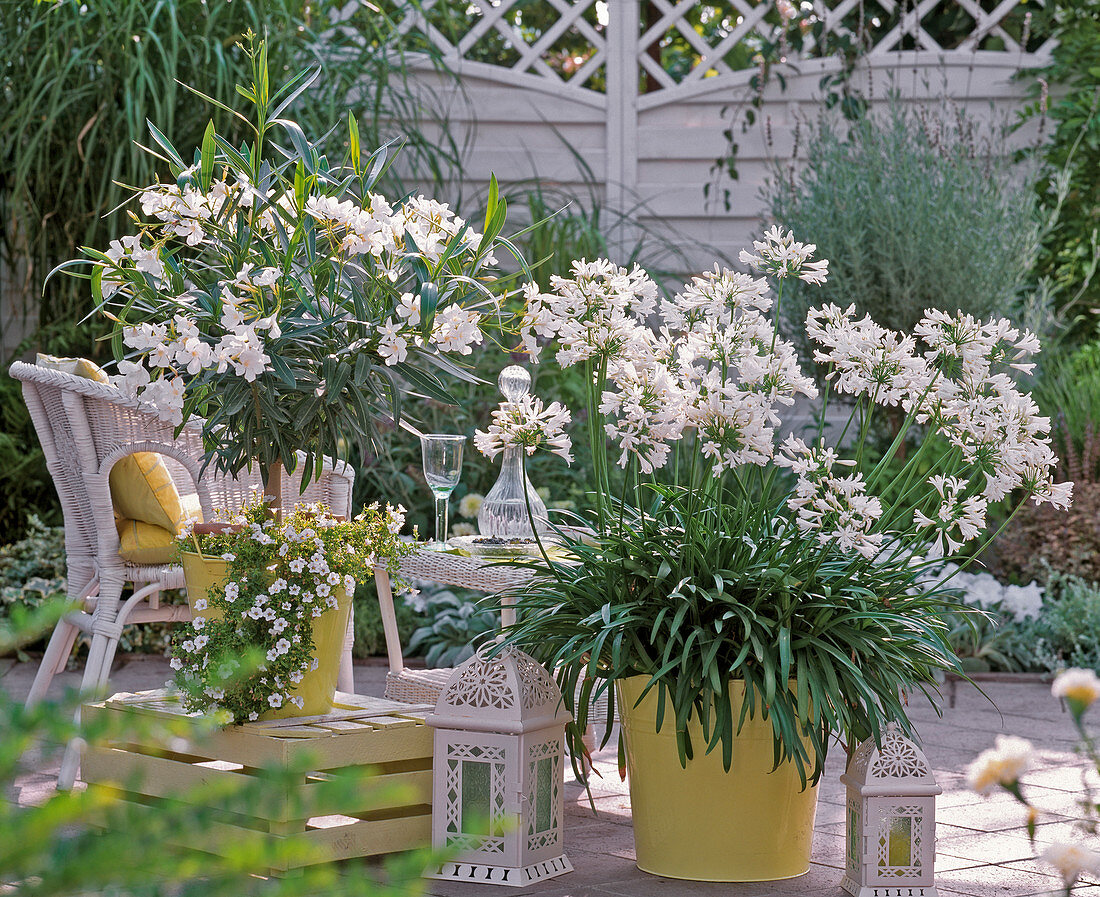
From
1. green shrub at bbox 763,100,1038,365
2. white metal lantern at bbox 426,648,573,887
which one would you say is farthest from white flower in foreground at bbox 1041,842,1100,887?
green shrub at bbox 763,100,1038,365

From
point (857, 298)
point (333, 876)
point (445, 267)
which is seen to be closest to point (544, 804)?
point (445, 267)

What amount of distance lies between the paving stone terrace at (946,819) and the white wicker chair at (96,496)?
33 cm

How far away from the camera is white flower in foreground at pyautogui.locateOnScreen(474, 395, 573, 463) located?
222 cm

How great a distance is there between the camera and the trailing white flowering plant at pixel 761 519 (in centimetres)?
202

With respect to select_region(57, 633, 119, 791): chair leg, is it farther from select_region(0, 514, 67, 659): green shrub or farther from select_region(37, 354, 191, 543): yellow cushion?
select_region(0, 514, 67, 659): green shrub

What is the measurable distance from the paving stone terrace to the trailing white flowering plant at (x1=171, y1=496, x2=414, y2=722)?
0.35 metres

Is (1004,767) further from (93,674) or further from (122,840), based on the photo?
(93,674)

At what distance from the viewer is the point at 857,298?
4902 millimetres

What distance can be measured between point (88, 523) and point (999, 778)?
A: 2.53m

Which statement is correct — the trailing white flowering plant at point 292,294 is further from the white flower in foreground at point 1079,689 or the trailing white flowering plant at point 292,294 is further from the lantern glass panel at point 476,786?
the white flower in foreground at point 1079,689

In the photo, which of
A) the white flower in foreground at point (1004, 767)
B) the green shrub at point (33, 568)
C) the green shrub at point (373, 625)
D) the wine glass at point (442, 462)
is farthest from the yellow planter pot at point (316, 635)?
the green shrub at point (33, 568)

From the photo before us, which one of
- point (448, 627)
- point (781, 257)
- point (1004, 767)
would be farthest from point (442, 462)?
point (1004, 767)

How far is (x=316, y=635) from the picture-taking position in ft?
7.63

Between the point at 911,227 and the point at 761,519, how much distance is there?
298cm
